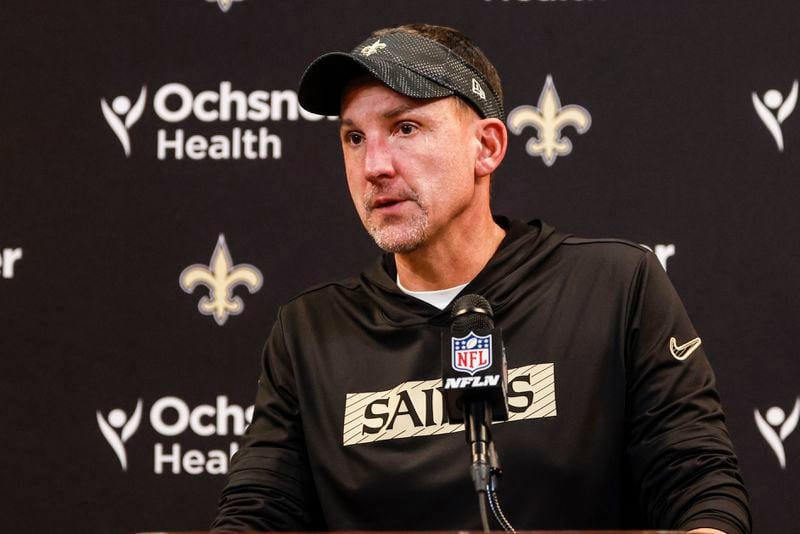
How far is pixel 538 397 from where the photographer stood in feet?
6.79

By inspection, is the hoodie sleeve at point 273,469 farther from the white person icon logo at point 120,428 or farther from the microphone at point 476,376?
the microphone at point 476,376

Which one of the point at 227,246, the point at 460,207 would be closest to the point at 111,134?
the point at 227,246

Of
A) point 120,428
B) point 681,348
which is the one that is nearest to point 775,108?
point 681,348

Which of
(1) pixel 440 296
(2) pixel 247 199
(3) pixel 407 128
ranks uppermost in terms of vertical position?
(2) pixel 247 199

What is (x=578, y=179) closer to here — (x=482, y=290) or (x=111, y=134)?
(x=482, y=290)

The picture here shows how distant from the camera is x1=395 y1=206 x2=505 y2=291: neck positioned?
2.23 m

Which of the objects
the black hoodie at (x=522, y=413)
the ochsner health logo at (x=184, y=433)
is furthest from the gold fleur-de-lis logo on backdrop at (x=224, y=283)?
the black hoodie at (x=522, y=413)

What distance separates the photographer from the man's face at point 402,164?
7.00 ft

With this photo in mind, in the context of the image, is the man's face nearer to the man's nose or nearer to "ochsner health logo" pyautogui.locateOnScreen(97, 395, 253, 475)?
the man's nose

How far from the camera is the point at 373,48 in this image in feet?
7.20

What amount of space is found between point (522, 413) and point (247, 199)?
1.04 metres

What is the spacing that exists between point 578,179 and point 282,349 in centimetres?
86

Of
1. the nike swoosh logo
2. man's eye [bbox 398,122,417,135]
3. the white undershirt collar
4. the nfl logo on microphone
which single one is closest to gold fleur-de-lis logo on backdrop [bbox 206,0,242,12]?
man's eye [bbox 398,122,417,135]

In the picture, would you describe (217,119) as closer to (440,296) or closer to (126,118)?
(126,118)
